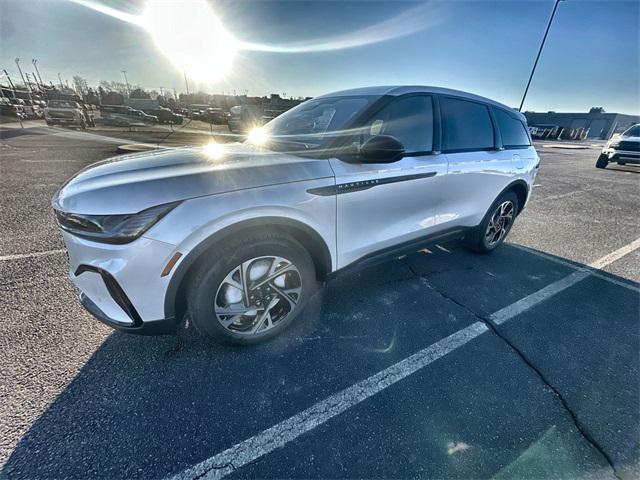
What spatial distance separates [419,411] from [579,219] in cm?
608

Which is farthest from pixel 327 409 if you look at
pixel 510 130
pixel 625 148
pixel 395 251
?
pixel 625 148

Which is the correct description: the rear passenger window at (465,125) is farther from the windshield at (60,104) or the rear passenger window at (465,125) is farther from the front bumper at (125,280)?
the windshield at (60,104)

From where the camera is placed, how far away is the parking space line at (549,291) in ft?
9.13

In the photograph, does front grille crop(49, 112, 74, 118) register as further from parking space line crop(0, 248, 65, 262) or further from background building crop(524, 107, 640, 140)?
→ background building crop(524, 107, 640, 140)

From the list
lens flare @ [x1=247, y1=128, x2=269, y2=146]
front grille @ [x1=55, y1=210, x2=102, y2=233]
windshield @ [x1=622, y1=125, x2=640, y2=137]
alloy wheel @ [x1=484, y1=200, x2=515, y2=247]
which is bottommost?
alloy wheel @ [x1=484, y1=200, x2=515, y2=247]

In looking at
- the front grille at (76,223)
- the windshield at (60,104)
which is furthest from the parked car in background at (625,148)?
the windshield at (60,104)

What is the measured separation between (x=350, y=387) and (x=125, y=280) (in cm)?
155

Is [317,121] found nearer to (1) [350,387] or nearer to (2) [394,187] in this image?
(2) [394,187]

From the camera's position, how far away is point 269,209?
1952mm

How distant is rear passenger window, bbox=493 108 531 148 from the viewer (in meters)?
3.70

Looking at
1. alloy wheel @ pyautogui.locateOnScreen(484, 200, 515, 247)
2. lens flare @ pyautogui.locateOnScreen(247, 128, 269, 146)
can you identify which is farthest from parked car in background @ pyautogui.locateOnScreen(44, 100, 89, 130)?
alloy wheel @ pyautogui.locateOnScreen(484, 200, 515, 247)

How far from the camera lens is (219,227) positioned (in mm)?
1814

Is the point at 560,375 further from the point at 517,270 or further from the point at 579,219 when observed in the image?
the point at 579,219

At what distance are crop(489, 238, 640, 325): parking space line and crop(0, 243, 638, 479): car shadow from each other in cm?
8
